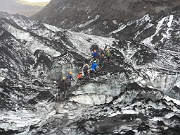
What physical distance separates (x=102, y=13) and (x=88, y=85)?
21589 millimetres

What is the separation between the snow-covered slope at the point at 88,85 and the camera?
14.4 m

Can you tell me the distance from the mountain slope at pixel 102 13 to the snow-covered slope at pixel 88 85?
4.59m

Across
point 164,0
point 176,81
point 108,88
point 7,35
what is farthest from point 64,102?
point 164,0

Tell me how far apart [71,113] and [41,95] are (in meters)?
3.11

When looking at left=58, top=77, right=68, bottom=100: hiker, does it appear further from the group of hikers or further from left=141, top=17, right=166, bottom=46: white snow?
left=141, top=17, right=166, bottom=46: white snow

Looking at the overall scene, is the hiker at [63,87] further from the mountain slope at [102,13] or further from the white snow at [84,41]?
the mountain slope at [102,13]

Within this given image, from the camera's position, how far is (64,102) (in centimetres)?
1688

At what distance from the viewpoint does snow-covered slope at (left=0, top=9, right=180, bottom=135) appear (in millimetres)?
14391

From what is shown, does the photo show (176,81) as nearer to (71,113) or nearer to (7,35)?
(71,113)

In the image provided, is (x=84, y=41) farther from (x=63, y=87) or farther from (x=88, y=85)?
(x=63, y=87)

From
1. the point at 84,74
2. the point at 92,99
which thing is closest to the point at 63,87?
the point at 92,99

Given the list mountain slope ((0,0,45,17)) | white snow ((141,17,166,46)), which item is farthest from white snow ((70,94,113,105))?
mountain slope ((0,0,45,17))

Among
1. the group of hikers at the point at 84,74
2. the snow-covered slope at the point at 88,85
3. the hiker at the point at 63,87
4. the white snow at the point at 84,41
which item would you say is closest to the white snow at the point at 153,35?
the snow-covered slope at the point at 88,85

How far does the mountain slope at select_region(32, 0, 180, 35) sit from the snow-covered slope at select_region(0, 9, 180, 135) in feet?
15.1
